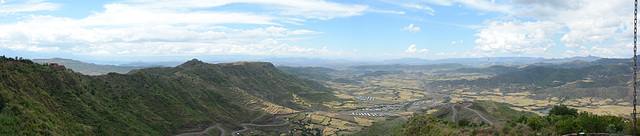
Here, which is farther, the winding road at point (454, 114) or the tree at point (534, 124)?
the winding road at point (454, 114)

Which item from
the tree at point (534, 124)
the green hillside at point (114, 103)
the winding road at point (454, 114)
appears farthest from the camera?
the winding road at point (454, 114)

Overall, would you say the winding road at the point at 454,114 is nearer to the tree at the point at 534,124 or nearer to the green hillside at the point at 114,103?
the tree at the point at 534,124

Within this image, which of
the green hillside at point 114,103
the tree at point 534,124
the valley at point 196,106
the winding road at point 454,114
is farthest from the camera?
the winding road at point 454,114

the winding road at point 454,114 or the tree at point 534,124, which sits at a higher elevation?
the tree at point 534,124

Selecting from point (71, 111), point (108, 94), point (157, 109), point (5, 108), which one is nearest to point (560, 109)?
point (5, 108)

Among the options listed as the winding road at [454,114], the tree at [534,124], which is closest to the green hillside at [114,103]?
the tree at [534,124]

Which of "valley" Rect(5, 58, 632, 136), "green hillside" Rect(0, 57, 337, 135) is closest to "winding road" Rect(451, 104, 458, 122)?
"valley" Rect(5, 58, 632, 136)

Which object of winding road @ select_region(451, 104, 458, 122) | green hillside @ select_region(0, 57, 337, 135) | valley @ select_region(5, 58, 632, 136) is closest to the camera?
green hillside @ select_region(0, 57, 337, 135)

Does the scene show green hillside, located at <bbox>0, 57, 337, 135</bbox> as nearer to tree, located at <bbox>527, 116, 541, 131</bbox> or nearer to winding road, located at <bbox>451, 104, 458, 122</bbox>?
tree, located at <bbox>527, 116, 541, 131</bbox>

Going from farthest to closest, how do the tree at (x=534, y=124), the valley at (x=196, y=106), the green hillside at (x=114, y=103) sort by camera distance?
the valley at (x=196, y=106)
the green hillside at (x=114, y=103)
the tree at (x=534, y=124)
